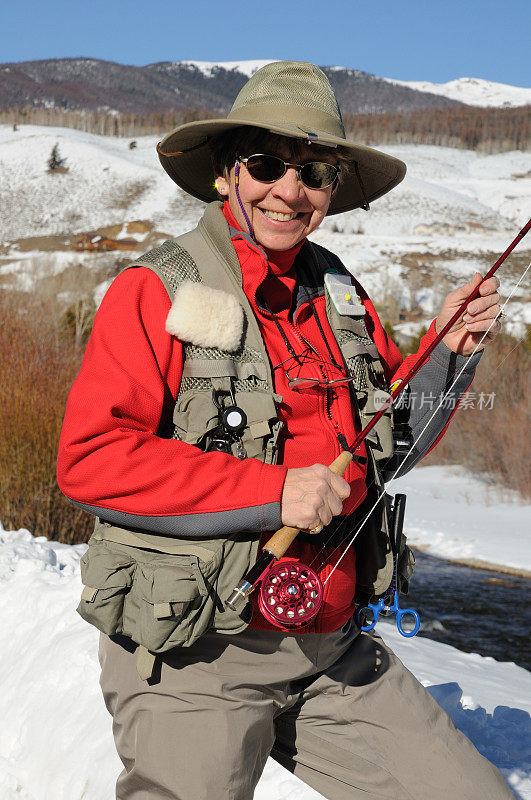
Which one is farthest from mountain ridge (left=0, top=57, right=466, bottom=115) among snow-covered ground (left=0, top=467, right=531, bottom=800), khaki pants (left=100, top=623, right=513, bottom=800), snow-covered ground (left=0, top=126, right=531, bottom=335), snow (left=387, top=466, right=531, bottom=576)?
khaki pants (left=100, top=623, right=513, bottom=800)

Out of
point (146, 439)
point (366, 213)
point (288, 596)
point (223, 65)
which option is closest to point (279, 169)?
point (146, 439)

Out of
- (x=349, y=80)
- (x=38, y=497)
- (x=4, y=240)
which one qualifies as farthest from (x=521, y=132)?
(x=349, y=80)

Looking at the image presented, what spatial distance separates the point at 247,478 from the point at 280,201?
754 millimetres

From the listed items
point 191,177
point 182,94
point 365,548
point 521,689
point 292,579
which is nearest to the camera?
point 292,579

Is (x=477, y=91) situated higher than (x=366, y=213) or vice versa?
(x=477, y=91)

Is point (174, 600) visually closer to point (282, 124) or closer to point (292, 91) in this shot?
point (282, 124)

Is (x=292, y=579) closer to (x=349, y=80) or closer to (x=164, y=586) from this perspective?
(x=164, y=586)

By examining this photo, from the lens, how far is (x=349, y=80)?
167625mm

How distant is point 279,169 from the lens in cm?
205

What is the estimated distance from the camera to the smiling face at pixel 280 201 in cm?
205

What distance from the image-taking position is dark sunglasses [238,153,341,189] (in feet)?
6.73

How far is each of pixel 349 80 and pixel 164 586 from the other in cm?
17983

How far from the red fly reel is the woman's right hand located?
0.56 ft

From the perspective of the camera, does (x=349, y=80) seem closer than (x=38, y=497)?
No
